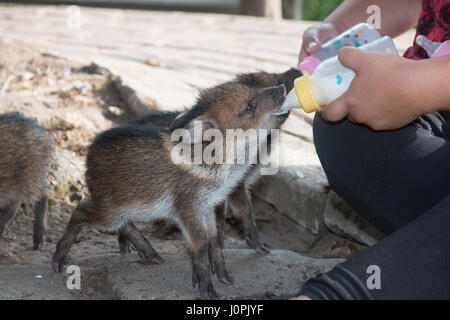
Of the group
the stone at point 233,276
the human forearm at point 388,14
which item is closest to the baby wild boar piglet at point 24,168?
the stone at point 233,276

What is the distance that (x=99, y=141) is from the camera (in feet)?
10.7

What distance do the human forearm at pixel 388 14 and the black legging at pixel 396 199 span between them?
71 centimetres

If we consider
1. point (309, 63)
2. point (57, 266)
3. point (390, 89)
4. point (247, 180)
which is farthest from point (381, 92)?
point (57, 266)

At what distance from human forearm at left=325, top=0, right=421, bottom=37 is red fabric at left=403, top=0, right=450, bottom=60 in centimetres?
36

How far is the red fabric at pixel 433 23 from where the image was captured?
113 inches

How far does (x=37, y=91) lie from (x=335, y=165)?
3.06m

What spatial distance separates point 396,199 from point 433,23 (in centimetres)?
100

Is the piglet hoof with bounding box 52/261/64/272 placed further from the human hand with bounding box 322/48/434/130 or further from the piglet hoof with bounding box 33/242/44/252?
the human hand with bounding box 322/48/434/130

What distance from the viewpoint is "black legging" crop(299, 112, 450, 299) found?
203 cm

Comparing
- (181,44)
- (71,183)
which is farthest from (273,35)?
(71,183)

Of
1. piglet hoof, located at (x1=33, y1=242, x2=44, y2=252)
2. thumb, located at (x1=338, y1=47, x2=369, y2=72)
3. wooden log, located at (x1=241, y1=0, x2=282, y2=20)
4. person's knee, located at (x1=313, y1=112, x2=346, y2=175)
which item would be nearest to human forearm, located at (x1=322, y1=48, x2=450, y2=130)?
thumb, located at (x1=338, y1=47, x2=369, y2=72)
